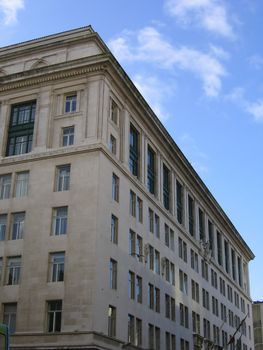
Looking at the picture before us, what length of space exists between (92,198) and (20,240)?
6936 mm

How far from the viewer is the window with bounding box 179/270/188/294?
200 feet

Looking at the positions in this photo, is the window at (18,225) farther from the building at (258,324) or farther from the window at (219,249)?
the building at (258,324)

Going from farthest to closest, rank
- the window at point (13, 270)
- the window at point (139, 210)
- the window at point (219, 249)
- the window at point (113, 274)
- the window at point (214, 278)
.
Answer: the window at point (219, 249) → the window at point (214, 278) → the window at point (139, 210) → the window at point (113, 274) → the window at point (13, 270)

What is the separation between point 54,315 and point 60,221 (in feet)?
24.7

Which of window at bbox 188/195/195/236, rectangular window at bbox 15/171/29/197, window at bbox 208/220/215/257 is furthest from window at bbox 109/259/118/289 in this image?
window at bbox 208/220/215/257

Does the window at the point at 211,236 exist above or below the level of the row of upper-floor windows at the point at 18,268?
above

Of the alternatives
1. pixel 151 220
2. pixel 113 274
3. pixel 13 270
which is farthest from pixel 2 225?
pixel 151 220

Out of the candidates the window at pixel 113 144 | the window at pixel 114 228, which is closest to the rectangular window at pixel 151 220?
the window at pixel 114 228

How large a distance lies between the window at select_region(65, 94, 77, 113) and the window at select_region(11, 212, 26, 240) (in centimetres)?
1021

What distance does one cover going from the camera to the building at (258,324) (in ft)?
364

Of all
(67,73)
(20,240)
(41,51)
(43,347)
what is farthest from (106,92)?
(43,347)

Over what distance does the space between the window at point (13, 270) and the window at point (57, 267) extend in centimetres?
292

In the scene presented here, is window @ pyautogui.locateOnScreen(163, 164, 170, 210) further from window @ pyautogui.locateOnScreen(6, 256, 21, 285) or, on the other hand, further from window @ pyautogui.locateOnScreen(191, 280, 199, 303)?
window @ pyautogui.locateOnScreen(6, 256, 21, 285)

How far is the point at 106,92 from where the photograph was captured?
48406 mm
